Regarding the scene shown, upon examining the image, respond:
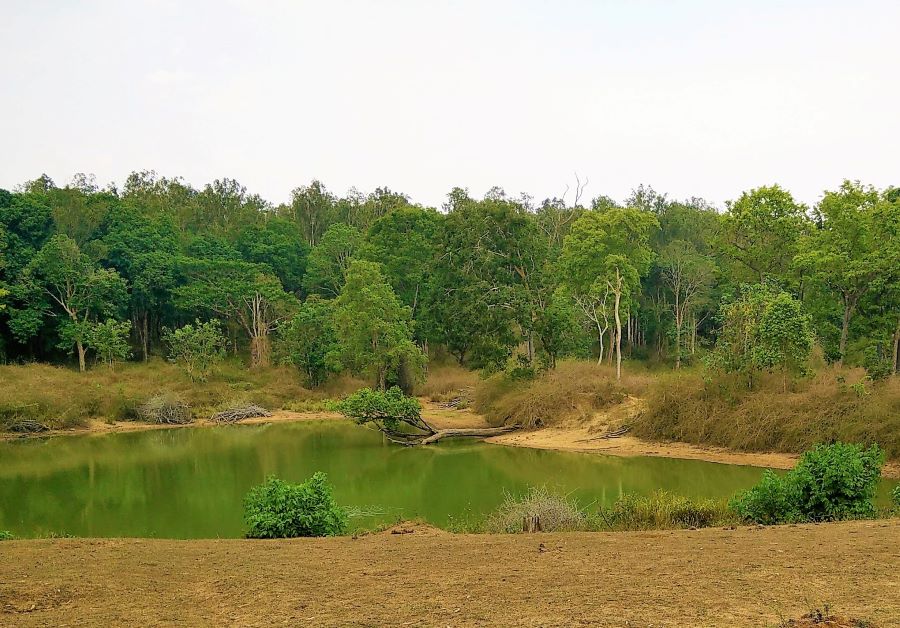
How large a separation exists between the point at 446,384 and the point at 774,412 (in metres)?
18.7

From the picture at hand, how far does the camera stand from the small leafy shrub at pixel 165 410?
30.7 m

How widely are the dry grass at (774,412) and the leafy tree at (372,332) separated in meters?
11.7

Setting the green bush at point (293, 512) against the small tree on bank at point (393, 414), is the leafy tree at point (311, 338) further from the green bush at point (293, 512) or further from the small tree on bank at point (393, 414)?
the green bush at point (293, 512)

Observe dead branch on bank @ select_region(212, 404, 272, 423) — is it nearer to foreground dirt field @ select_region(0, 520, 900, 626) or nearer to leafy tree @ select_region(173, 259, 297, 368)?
leafy tree @ select_region(173, 259, 297, 368)

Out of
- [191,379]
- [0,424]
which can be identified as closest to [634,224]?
[191,379]

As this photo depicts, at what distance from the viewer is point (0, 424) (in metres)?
27.3

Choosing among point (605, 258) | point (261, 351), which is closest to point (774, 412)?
point (605, 258)

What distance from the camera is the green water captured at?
14.0 meters

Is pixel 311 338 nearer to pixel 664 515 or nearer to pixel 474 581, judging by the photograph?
pixel 664 515

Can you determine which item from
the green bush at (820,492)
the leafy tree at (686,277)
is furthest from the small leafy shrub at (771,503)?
the leafy tree at (686,277)

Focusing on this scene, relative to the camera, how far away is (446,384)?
1406 inches

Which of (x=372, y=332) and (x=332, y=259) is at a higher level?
(x=332, y=259)

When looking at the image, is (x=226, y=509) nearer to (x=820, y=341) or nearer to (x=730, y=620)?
(x=730, y=620)

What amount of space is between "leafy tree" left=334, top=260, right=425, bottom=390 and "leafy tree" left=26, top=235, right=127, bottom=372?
1480 cm
